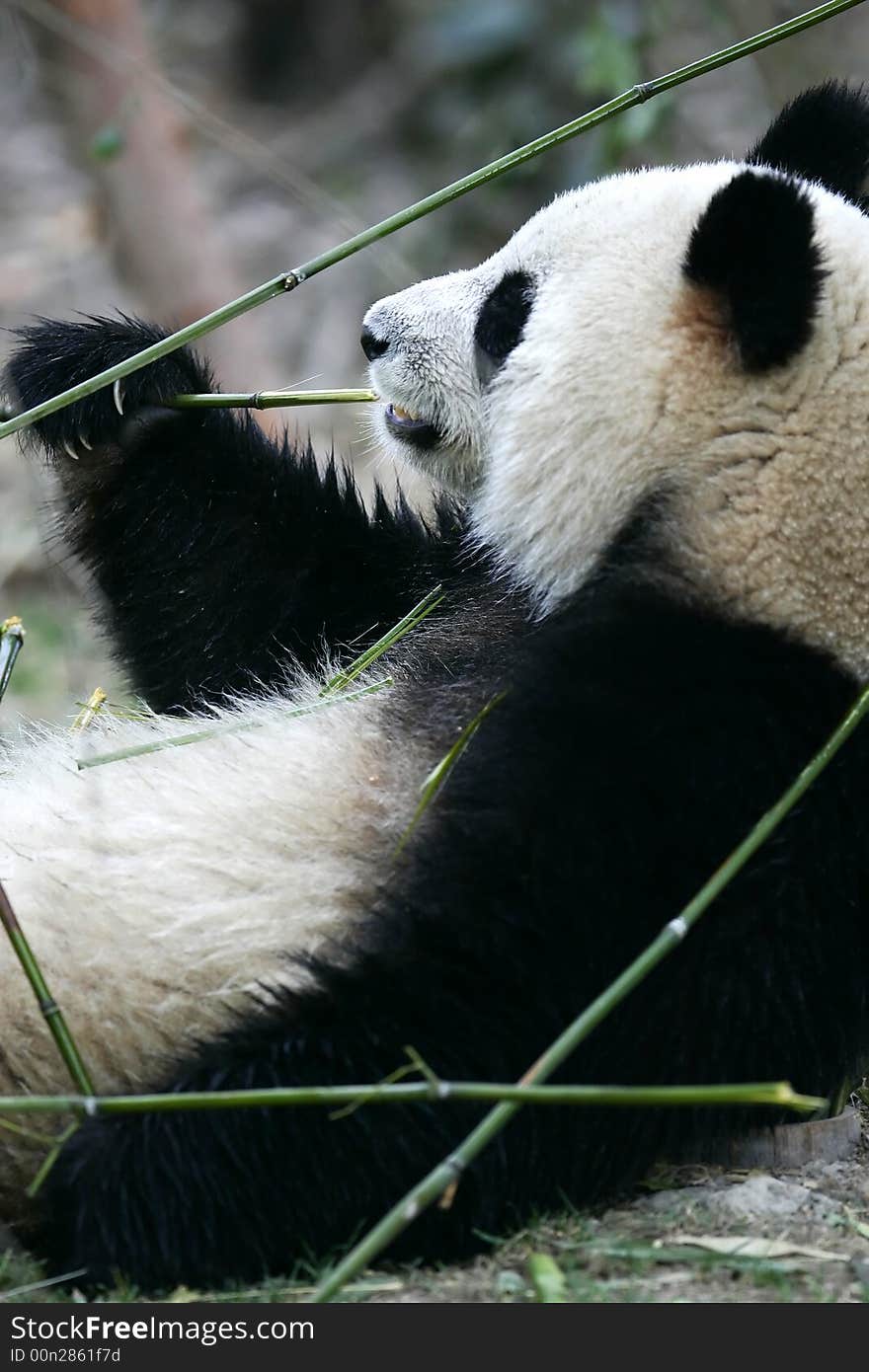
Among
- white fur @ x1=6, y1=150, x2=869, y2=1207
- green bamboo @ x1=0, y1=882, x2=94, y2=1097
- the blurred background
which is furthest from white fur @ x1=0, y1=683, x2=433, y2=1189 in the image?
the blurred background

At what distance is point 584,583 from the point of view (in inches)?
97.8

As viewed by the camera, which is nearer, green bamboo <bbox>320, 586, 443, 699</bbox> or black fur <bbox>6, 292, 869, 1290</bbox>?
black fur <bbox>6, 292, 869, 1290</bbox>

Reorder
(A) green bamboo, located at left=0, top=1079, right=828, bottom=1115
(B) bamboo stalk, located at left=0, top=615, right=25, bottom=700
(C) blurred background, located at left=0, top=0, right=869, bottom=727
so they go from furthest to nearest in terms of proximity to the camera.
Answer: (C) blurred background, located at left=0, top=0, right=869, bottom=727
(B) bamboo stalk, located at left=0, top=615, right=25, bottom=700
(A) green bamboo, located at left=0, top=1079, right=828, bottom=1115

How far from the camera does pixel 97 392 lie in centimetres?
308

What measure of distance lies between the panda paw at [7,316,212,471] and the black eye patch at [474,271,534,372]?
721mm

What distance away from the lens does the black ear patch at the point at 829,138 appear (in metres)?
2.83

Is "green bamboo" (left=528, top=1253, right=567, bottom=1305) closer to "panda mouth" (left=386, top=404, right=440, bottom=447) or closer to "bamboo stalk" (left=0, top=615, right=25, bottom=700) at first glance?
"bamboo stalk" (left=0, top=615, right=25, bottom=700)

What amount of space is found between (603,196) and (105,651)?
144 cm

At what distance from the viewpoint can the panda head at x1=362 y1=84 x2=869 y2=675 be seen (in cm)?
228

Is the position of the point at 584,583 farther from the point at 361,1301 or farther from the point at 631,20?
the point at 631,20

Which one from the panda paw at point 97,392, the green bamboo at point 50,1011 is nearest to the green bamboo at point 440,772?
the green bamboo at point 50,1011

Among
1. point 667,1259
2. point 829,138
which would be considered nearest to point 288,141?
point 829,138

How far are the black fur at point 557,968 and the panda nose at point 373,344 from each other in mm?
627
